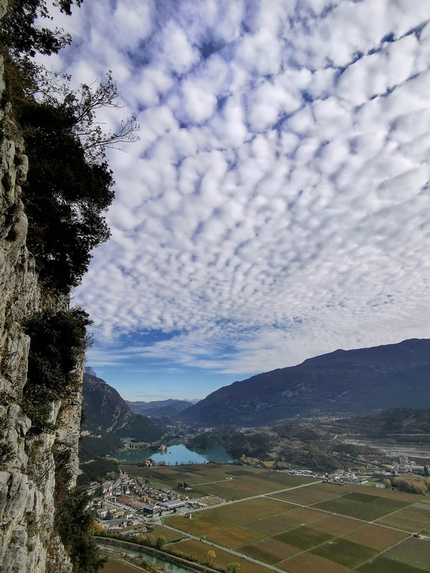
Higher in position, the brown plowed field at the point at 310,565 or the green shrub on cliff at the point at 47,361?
the green shrub on cliff at the point at 47,361

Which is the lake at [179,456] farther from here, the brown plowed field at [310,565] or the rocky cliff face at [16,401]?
the rocky cliff face at [16,401]

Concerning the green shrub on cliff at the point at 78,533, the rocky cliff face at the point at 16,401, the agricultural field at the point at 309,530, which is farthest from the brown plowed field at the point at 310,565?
the rocky cliff face at the point at 16,401

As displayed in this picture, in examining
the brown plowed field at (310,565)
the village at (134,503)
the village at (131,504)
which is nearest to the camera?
the brown plowed field at (310,565)

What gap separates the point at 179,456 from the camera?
159m

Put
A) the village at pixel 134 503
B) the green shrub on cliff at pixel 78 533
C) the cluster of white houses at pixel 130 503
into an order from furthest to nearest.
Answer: the cluster of white houses at pixel 130 503 < the village at pixel 134 503 < the green shrub on cliff at pixel 78 533

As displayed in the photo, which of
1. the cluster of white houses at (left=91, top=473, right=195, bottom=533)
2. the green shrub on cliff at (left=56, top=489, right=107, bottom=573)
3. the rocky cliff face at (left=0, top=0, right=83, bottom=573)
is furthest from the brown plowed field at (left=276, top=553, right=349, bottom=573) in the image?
the rocky cliff face at (left=0, top=0, right=83, bottom=573)

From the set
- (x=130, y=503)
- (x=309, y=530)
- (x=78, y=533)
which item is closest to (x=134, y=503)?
(x=130, y=503)

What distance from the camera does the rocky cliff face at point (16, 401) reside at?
6.83 m

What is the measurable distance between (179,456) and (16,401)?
169576 mm

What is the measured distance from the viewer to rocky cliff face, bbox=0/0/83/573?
6.83 metres

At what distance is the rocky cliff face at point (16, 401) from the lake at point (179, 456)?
477 ft

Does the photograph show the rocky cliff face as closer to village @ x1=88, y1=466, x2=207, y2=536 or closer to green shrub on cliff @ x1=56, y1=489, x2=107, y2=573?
green shrub on cliff @ x1=56, y1=489, x2=107, y2=573

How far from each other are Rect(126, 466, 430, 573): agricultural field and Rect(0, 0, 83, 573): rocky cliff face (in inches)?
1671

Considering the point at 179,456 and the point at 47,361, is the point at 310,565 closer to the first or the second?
the point at 47,361
